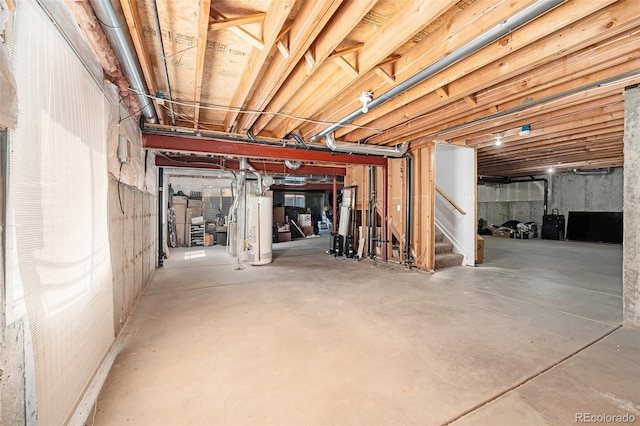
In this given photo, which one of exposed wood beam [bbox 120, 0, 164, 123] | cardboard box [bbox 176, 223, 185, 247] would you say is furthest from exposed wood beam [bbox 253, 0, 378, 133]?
cardboard box [bbox 176, 223, 185, 247]

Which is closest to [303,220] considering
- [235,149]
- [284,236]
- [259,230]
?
[284,236]

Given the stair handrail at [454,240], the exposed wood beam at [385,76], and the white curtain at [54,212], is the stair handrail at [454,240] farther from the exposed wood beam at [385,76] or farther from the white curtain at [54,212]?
the white curtain at [54,212]

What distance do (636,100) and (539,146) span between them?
3.20 meters

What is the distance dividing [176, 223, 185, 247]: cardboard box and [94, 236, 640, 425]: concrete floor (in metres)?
4.74

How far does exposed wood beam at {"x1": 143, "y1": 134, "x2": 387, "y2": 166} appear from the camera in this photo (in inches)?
151

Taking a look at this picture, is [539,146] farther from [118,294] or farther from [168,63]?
[118,294]

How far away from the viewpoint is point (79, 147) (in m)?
1.66

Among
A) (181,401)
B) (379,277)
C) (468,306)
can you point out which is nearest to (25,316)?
(181,401)

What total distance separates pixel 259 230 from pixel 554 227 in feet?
34.4

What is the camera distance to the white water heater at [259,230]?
5.78m

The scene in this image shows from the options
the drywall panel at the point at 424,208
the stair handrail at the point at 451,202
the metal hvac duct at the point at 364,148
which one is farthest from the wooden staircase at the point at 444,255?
the metal hvac duct at the point at 364,148

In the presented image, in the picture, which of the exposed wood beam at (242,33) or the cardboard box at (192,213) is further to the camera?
the cardboard box at (192,213)

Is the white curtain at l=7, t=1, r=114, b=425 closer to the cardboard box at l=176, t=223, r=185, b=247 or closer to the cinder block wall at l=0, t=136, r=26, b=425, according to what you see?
the cinder block wall at l=0, t=136, r=26, b=425

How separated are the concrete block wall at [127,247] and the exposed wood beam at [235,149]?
0.74m
